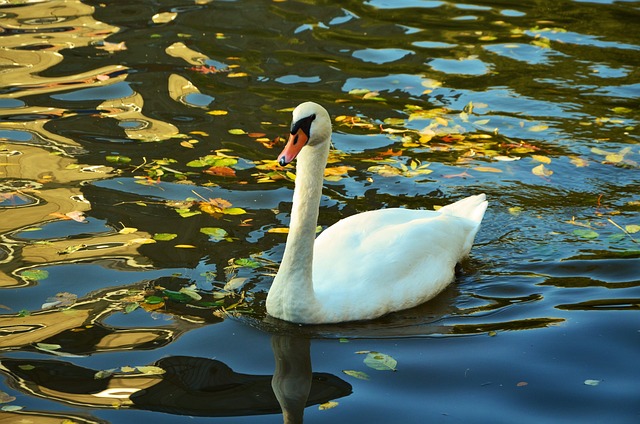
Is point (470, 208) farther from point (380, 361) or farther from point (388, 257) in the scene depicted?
point (380, 361)

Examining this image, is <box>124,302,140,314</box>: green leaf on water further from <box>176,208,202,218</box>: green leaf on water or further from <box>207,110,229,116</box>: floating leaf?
<box>207,110,229,116</box>: floating leaf

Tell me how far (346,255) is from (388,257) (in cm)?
30

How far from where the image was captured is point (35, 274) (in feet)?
24.8

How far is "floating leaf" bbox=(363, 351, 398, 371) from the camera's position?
6418mm

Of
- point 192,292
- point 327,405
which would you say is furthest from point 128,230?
point 327,405

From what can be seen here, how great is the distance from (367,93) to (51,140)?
3759 mm

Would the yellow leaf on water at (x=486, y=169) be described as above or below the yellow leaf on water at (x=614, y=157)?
below

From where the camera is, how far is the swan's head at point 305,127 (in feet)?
21.4

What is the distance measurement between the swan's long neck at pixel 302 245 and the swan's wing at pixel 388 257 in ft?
0.66

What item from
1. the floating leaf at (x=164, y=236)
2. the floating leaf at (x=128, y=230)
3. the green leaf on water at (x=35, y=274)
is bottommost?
the green leaf on water at (x=35, y=274)

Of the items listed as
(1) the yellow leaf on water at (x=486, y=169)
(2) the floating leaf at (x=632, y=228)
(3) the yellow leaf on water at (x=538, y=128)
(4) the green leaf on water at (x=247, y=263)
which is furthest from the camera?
(3) the yellow leaf on water at (x=538, y=128)

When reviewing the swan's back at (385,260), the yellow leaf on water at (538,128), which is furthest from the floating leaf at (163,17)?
the swan's back at (385,260)

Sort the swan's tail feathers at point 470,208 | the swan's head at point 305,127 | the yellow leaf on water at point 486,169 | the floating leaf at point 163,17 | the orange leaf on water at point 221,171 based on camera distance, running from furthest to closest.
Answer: the floating leaf at point 163,17 < the yellow leaf on water at point 486,169 < the orange leaf on water at point 221,171 < the swan's tail feathers at point 470,208 < the swan's head at point 305,127

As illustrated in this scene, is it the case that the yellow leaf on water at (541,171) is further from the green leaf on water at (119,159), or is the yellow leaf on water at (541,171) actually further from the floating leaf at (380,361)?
the green leaf on water at (119,159)
